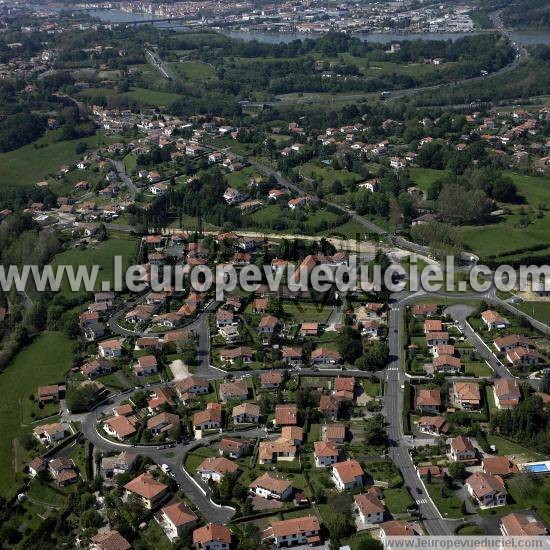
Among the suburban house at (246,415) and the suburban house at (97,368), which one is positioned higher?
the suburban house at (246,415)

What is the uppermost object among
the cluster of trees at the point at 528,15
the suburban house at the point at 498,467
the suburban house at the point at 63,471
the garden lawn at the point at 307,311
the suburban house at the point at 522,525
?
the cluster of trees at the point at 528,15

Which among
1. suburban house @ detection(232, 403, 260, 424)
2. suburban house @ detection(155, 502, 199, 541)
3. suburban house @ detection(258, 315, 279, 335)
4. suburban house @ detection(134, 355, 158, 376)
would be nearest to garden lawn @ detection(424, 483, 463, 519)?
suburban house @ detection(232, 403, 260, 424)

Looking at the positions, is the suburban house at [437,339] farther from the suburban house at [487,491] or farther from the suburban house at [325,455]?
the suburban house at [487,491]

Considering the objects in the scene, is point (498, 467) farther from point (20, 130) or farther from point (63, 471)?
point (20, 130)

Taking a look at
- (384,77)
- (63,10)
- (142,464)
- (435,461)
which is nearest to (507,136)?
(384,77)

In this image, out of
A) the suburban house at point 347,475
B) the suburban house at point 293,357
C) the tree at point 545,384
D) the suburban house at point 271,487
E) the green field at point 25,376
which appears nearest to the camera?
the suburban house at point 271,487

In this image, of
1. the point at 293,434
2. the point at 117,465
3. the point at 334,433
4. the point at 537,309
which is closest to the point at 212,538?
the point at 117,465

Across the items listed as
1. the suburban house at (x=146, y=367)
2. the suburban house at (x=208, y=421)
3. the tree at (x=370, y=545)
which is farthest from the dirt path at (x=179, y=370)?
the tree at (x=370, y=545)

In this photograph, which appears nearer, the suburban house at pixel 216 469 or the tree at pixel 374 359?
the suburban house at pixel 216 469
